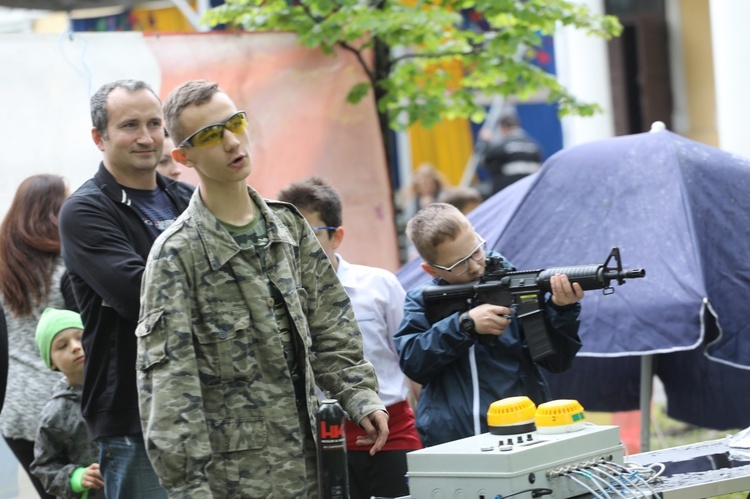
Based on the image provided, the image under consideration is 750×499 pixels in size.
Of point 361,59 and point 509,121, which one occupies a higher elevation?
point 509,121

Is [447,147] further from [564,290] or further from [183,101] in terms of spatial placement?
[183,101]

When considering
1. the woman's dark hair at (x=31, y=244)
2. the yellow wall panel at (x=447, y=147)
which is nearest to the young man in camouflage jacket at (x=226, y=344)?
the woman's dark hair at (x=31, y=244)

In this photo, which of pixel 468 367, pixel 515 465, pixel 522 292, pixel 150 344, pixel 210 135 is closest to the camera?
pixel 515 465

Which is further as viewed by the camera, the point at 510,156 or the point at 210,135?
the point at 510,156

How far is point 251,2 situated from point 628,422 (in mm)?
3803

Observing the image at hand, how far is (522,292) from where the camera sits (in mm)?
4391

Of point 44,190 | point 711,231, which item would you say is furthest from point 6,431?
point 711,231

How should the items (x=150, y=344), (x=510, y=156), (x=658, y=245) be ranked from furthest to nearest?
1. (x=510, y=156)
2. (x=658, y=245)
3. (x=150, y=344)

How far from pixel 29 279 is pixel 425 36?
3072mm

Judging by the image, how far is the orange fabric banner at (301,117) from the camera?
269 inches

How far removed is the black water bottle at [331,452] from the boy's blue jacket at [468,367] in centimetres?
116

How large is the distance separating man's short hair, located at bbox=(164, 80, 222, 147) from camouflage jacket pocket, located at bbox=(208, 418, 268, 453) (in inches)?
34.6

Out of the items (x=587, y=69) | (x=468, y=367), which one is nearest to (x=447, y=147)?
(x=587, y=69)

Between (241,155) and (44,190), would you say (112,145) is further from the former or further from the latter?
(44,190)
